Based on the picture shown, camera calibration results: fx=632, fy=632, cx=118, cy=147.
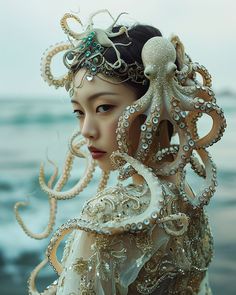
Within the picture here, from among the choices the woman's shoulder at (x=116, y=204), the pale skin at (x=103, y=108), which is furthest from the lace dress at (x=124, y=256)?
the pale skin at (x=103, y=108)

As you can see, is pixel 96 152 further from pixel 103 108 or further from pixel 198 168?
pixel 198 168

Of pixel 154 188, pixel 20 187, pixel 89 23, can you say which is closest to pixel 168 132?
pixel 154 188

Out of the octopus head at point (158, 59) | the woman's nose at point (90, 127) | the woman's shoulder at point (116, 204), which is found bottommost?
the woman's shoulder at point (116, 204)

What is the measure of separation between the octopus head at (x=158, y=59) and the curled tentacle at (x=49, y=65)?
31cm

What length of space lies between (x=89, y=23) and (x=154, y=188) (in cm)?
48

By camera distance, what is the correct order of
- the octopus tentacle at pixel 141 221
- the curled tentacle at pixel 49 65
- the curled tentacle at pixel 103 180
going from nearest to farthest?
the octopus tentacle at pixel 141 221 → the curled tentacle at pixel 49 65 → the curled tentacle at pixel 103 180

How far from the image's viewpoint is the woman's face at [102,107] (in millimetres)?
1517

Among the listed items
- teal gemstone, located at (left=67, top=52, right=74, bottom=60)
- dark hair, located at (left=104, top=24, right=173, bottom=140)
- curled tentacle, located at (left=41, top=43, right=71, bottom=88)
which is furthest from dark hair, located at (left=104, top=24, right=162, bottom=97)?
curled tentacle, located at (left=41, top=43, right=71, bottom=88)

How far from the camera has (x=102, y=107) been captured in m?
1.53

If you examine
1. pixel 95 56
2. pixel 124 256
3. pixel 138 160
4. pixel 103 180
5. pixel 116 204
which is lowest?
pixel 124 256

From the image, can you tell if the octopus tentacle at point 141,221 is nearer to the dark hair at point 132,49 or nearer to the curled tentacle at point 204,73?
the dark hair at point 132,49

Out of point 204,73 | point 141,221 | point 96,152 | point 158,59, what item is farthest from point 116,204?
point 204,73

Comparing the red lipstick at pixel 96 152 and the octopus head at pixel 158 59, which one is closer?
the octopus head at pixel 158 59

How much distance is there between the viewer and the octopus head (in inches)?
57.7
